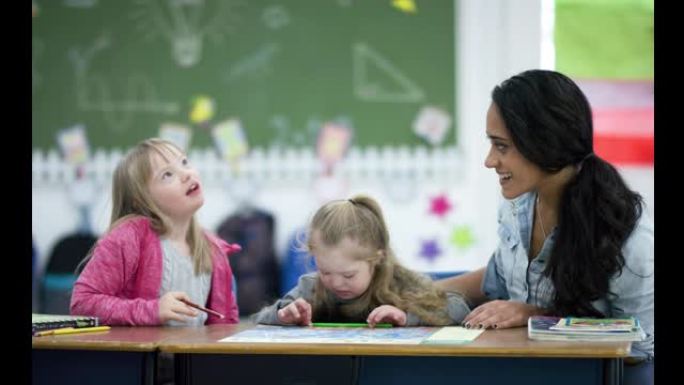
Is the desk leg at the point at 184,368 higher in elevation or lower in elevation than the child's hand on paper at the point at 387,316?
lower

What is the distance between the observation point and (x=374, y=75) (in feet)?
17.6

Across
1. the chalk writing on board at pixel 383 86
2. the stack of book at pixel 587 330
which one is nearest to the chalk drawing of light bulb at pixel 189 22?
the chalk writing on board at pixel 383 86

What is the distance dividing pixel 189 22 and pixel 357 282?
310 cm

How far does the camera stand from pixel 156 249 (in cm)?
285

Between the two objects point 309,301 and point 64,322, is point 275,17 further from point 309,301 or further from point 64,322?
point 64,322

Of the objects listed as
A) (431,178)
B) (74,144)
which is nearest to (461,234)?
(431,178)

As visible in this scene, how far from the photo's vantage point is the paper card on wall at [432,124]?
5324 millimetres

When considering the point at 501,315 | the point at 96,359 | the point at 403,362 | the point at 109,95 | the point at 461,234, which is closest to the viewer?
the point at 403,362

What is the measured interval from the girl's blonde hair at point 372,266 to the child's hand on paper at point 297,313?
0.55ft

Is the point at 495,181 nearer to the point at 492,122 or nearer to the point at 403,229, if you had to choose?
the point at 403,229

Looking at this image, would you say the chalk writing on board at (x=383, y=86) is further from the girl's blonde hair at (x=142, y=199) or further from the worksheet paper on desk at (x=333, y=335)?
the worksheet paper on desk at (x=333, y=335)

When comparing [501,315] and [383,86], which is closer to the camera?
[501,315]

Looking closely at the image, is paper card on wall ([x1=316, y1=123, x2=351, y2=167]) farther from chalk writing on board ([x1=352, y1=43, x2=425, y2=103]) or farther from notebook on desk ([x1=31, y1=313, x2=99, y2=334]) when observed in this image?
notebook on desk ([x1=31, y1=313, x2=99, y2=334])
